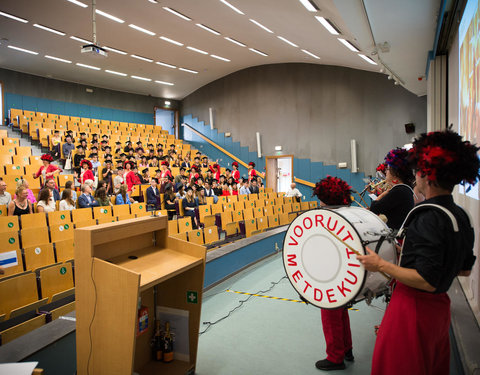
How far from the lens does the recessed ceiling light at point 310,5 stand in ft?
21.5

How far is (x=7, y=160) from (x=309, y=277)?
8.33 meters

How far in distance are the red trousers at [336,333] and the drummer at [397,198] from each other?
0.71m

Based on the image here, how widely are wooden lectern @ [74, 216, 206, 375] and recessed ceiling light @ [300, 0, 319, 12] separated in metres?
5.87

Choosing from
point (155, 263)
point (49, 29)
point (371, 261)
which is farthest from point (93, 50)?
point (371, 261)

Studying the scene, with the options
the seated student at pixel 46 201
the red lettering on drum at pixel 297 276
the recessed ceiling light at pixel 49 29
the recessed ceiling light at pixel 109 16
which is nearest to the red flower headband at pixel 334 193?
the red lettering on drum at pixel 297 276

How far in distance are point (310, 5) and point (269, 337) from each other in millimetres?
6224

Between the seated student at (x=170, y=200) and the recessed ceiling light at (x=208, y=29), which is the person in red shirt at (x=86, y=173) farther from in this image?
the recessed ceiling light at (x=208, y=29)

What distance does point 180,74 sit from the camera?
14477mm

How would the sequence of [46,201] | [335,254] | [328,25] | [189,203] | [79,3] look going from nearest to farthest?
[335,254] → [46,201] → [189,203] → [328,25] → [79,3]

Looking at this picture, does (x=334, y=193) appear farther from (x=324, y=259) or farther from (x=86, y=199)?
(x=86, y=199)

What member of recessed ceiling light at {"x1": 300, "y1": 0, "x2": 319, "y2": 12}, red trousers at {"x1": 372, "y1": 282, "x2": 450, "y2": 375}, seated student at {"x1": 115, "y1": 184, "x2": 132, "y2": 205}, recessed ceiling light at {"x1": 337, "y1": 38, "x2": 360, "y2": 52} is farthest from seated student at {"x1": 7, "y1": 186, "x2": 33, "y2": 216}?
recessed ceiling light at {"x1": 337, "y1": 38, "x2": 360, "y2": 52}

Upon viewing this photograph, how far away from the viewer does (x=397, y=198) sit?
2.34m

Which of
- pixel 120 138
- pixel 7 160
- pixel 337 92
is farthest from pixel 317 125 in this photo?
pixel 7 160

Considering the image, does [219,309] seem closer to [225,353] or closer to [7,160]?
[225,353]
